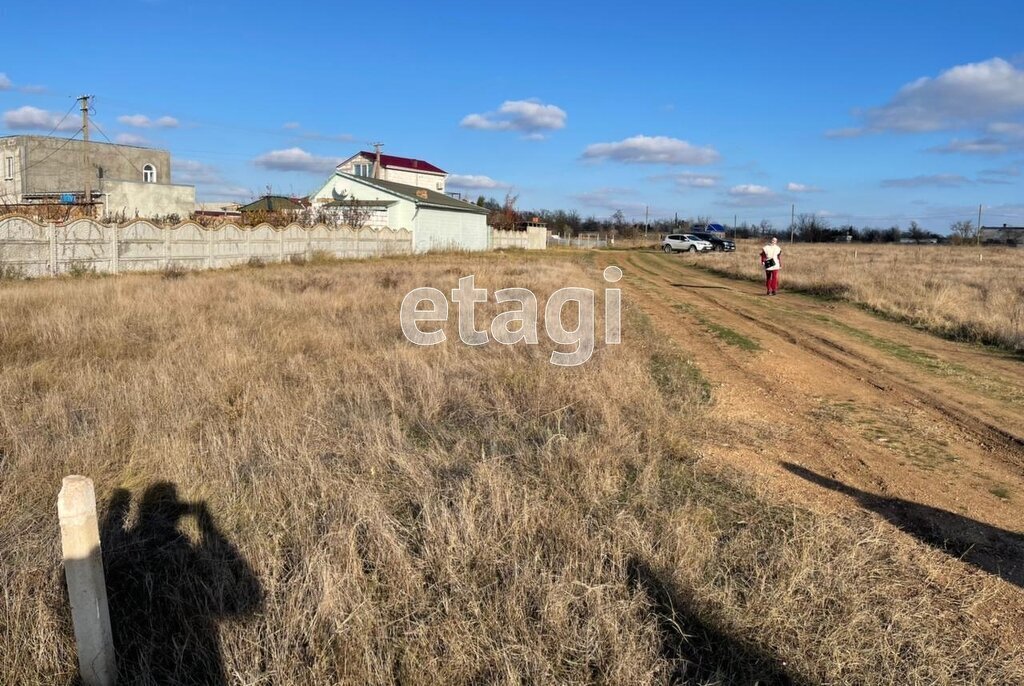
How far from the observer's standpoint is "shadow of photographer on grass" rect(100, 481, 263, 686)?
2.79 m

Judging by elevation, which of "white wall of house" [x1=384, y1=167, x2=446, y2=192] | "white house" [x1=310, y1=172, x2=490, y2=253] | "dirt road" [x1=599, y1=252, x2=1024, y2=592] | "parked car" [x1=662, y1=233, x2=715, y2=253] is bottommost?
"dirt road" [x1=599, y1=252, x2=1024, y2=592]

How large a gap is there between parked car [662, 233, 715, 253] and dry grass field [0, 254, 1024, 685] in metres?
44.2

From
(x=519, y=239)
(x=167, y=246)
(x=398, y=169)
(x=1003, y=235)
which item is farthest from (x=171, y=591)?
(x=1003, y=235)

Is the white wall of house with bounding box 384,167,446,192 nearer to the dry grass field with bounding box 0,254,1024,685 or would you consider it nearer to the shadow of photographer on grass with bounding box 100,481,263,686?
the dry grass field with bounding box 0,254,1024,685

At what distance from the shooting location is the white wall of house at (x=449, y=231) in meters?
38.4

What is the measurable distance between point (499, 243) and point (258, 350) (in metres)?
41.7

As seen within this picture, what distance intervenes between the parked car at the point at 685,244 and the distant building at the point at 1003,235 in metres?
34.3

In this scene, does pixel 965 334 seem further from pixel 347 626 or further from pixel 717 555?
pixel 347 626

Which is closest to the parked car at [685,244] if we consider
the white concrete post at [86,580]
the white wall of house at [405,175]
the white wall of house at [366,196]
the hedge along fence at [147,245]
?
the white wall of house at [366,196]

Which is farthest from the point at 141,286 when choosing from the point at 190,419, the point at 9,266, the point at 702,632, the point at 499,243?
the point at 499,243

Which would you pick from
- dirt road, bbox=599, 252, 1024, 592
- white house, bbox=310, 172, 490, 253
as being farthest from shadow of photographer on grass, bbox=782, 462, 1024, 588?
white house, bbox=310, 172, 490, 253

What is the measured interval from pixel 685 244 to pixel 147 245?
38.4 meters

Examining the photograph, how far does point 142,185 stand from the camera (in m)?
40.8

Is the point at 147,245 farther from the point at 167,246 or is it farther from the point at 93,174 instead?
the point at 93,174
